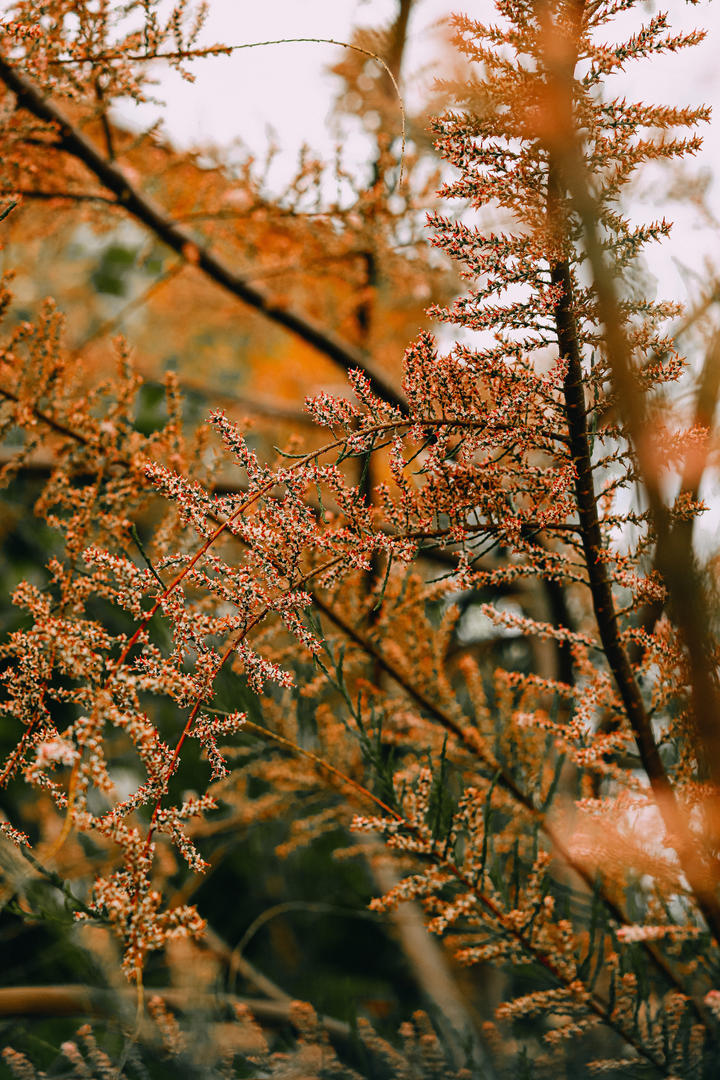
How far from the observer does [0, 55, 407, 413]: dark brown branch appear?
1.48 feet

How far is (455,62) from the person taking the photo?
0.27 metres

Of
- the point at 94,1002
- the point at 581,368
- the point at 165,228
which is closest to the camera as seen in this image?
the point at 581,368

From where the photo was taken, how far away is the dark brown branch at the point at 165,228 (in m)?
0.45

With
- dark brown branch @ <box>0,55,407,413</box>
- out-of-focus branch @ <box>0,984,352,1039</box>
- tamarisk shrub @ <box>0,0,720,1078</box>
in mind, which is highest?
dark brown branch @ <box>0,55,407,413</box>

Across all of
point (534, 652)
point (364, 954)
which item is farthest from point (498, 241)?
point (364, 954)

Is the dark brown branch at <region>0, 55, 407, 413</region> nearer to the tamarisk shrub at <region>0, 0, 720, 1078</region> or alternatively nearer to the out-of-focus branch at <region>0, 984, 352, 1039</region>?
the tamarisk shrub at <region>0, 0, 720, 1078</region>

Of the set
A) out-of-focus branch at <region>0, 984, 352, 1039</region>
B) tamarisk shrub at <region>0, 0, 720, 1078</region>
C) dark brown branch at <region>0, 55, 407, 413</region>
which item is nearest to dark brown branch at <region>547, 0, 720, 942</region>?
tamarisk shrub at <region>0, 0, 720, 1078</region>

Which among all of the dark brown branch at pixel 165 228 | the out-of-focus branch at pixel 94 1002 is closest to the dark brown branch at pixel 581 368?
the dark brown branch at pixel 165 228

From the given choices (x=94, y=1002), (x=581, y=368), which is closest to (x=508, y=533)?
(x=581, y=368)

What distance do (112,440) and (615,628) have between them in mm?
270

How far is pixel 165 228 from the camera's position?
1.95 ft

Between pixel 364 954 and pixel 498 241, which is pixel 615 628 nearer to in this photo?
pixel 498 241

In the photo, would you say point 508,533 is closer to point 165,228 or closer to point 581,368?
point 581,368

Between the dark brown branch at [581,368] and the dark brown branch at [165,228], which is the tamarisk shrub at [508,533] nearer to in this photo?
the dark brown branch at [581,368]
